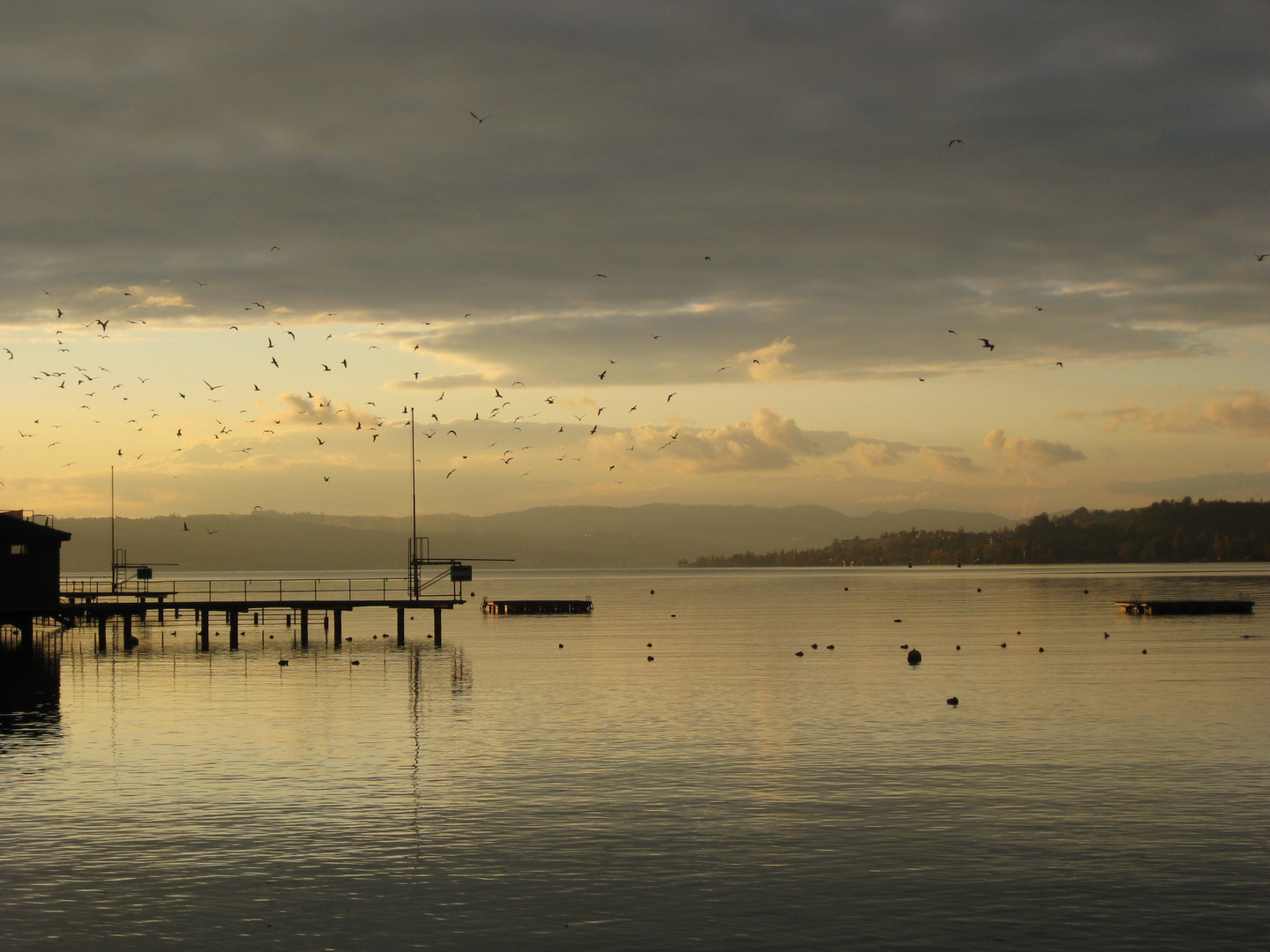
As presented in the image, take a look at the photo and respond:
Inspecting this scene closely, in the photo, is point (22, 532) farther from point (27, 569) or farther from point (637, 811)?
point (637, 811)

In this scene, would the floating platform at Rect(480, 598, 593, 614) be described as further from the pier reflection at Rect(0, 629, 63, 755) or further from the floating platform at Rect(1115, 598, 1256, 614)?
the pier reflection at Rect(0, 629, 63, 755)

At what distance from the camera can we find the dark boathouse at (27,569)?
7269cm

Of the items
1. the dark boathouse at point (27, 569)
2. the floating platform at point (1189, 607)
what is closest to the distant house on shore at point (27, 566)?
the dark boathouse at point (27, 569)

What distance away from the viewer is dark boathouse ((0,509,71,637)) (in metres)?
72.7

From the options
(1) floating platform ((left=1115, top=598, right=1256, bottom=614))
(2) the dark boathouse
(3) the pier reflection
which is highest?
(2) the dark boathouse

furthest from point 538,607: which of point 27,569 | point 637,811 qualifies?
point 637,811

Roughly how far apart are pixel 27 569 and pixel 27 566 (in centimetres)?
16

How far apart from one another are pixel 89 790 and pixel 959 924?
22.6 metres

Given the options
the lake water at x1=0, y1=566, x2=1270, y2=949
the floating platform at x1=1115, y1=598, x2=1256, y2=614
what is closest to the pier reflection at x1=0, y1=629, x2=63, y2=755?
the lake water at x1=0, y1=566, x2=1270, y2=949

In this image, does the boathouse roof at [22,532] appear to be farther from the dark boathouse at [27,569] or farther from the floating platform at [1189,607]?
the floating platform at [1189,607]

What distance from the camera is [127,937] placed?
775 inches

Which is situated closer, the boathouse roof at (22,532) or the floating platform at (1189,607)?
the boathouse roof at (22,532)

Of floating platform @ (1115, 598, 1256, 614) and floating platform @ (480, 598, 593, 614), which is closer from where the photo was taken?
floating platform @ (1115, 598, 1256, 614)

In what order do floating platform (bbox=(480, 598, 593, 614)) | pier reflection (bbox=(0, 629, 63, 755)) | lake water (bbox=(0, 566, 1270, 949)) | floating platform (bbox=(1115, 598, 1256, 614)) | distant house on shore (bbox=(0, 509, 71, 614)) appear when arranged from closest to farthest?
lake water (bbox=(0, 566, 1270, 949)) < pier reflection (bbox=(0, 629, 63, 755)) < distant house on shore (bbox=(0, 509, 71, 614)) < floating platform (bbox=(1115, 598, 1256, 614)) < floating platform (bbox=(480, 598, 593, 614))
